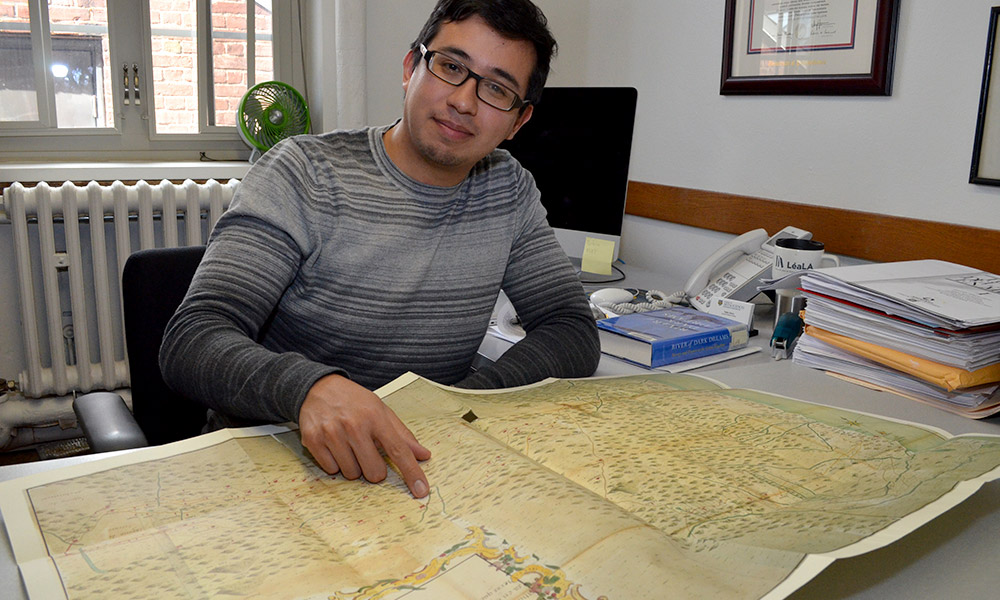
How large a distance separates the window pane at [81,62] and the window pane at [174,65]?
147mm

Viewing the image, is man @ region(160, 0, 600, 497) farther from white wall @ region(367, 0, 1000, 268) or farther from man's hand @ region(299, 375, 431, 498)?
white wall @ region(367, 0, 1000, 268)

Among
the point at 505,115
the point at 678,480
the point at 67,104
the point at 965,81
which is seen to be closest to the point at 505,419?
the point at 678,480

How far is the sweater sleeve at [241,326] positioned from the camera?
35.5 inches

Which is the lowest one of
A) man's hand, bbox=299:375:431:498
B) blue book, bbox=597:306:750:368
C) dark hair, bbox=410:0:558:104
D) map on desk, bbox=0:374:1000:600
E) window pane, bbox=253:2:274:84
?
blue book, bbox=597:306:750:368

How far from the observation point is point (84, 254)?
246cm

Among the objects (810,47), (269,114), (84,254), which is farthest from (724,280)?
(84,254)

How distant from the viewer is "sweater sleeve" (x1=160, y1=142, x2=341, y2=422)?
90 cm

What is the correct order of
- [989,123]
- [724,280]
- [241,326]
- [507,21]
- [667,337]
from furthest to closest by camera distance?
[724,280]
[989,123]
[667,337]
[507,21]
[241,326]

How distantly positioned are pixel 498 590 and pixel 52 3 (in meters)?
2.55

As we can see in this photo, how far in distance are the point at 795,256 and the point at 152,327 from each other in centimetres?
117

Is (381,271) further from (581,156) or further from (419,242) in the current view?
(581,156)

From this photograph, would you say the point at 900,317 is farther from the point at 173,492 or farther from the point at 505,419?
the point at 173,492

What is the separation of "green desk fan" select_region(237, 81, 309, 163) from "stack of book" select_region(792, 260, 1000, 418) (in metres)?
1.79

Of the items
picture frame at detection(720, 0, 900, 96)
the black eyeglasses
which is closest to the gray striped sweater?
Result: the black eyeglasses
